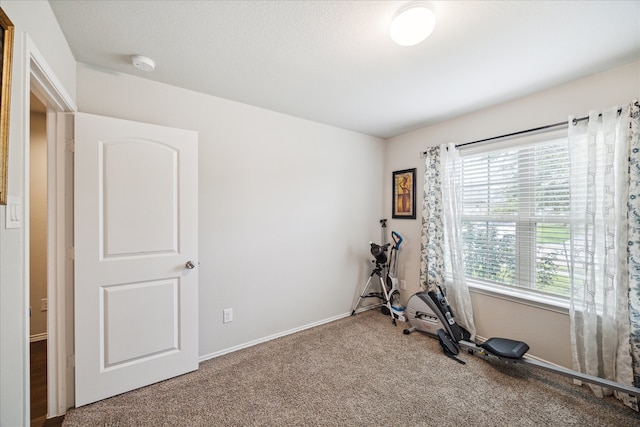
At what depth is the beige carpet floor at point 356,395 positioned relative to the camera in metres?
1.63

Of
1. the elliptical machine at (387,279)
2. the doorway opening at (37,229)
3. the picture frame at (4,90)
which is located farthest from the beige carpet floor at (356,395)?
the doorway opening at (37,229)

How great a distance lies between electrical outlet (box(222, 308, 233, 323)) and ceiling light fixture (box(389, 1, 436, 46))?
2536mm

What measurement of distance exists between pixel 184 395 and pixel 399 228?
291 cm

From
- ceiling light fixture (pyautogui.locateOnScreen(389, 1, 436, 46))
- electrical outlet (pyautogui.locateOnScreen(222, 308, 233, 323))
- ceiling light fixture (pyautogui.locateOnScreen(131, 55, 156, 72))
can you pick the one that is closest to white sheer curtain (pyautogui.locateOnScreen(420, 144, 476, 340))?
ceiling light fixture (pyautogui.locateOnScreen(389, 1, 436, 46))

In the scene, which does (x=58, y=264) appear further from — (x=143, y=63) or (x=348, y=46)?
(x=348, y=46)

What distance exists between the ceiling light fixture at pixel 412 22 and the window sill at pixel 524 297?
94.6 inches

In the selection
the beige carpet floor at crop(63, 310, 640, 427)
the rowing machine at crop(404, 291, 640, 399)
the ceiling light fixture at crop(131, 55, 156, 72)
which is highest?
the ceiling light fixture at crop(131, 55, 156, 72)

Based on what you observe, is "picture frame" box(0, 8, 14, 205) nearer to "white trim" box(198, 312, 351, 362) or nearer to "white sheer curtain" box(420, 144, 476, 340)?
"white trim" box(198, 312, 351, 362)

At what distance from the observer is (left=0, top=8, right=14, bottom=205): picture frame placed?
0.89 metres

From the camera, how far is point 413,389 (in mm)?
1918

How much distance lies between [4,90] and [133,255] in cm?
127

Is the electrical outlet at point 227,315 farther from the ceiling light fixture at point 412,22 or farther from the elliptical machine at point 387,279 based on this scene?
the ceiling light fixture at point 412,22

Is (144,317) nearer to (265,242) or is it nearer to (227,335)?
(227,335)

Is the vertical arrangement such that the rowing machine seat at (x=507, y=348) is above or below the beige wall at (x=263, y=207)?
below
